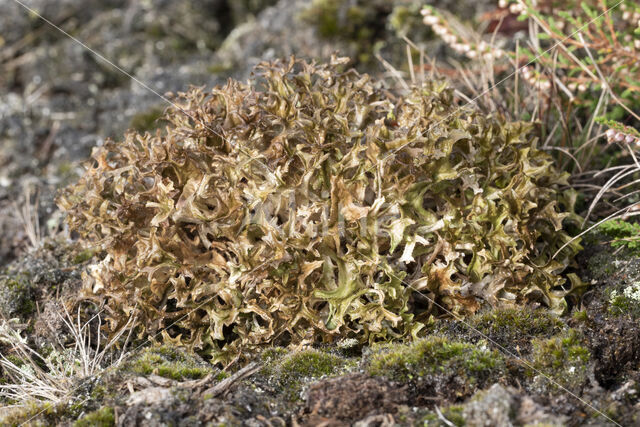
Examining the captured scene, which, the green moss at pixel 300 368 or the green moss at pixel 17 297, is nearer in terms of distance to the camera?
the green moss at pixel 300 368

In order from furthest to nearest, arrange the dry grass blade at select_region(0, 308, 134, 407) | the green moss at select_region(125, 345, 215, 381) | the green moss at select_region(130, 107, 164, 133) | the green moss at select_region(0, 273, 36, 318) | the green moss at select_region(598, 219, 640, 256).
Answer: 1. the green moss at select_region(130, 107, 164, 133)
2. the green moss at select_region(0, 273, 36, 318)
3. the green moss at select_region(598, 219, 640, 256)
4. the dry grass blade at select_region(0, 308, 134, 407)
5. the green moss at select_region(125, 345, 215, 381)

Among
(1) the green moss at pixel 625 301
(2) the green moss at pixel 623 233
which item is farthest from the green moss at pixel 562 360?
(2) the green moss at pixel 623 233

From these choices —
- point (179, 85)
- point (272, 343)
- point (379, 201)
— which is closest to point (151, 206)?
point (272, 343)

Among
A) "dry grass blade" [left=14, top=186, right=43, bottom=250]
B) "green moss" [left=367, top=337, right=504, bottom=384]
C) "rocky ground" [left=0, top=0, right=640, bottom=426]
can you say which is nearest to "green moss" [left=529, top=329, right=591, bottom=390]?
"rocky ground" [left=0, top=0, right=640, bottom=426]

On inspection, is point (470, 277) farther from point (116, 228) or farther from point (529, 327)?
point (116, 228)

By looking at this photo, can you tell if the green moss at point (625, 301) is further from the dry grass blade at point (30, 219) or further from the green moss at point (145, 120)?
the green moss at point (145, 120)

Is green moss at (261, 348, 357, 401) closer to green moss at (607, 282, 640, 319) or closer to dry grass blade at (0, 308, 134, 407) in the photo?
dry grass blade at (0, 308, 134, 407)

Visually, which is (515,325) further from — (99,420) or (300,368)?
(99,420)

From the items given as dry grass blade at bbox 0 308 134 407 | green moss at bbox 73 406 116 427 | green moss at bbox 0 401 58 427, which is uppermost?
green moss at bbox 73 406 116 427

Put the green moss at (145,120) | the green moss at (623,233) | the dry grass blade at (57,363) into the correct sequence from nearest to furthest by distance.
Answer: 1. the dry grass blade at (57,363)
2. the green moss at (623,233)
3. the green moss at (145,120)
